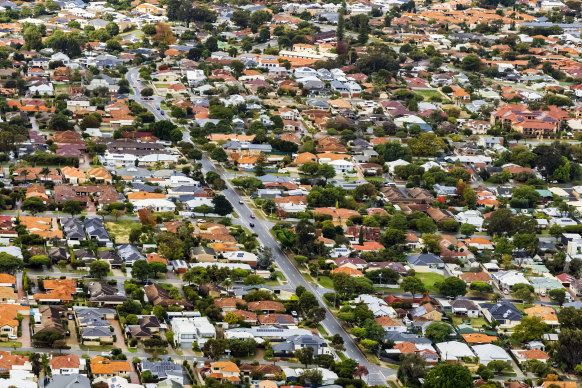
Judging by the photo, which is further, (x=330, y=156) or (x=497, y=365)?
(x=330, y=156)

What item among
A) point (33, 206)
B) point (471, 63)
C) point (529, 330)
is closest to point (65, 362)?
point (33, 206)

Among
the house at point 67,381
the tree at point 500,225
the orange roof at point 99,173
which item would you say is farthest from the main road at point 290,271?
the tree at point 500,225

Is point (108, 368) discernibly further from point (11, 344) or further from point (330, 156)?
point (330, 156)

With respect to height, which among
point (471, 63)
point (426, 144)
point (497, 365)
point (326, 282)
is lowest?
point (471, 63)

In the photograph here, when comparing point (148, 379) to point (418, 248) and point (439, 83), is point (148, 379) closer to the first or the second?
point (418, 248)

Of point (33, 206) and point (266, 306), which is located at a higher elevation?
point (33, 206)

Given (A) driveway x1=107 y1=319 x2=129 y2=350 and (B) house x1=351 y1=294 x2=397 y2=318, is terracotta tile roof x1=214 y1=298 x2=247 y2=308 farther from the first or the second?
(B) house x1=351 y1=294 x2=397 y2=318

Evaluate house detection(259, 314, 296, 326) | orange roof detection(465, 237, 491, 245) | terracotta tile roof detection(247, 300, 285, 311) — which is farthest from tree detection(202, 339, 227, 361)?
orange roof detection(465, 237, 491, 245)
